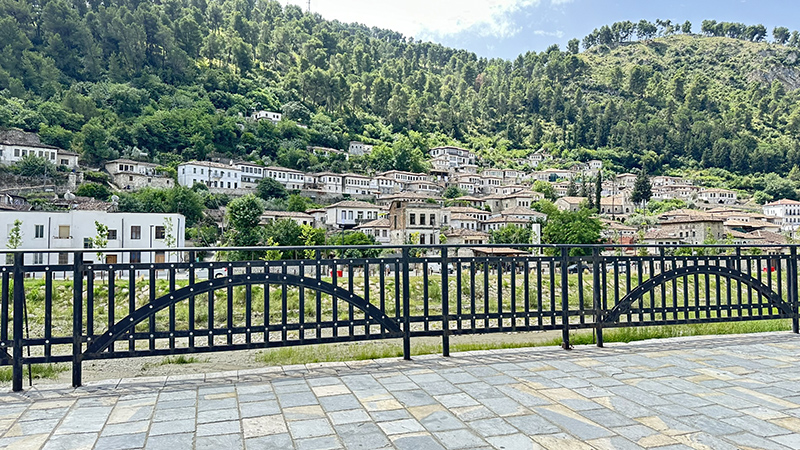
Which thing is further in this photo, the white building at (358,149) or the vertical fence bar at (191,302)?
the white building at (358,149)

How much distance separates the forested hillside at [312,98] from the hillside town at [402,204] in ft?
23.8

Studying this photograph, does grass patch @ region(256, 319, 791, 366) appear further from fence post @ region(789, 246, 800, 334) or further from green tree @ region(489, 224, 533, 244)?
green tree @ region(489, 224, 533, 244)

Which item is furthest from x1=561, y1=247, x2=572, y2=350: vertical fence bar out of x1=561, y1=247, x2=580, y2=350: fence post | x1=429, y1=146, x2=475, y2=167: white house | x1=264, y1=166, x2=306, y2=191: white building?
x1=429, y1=146, x2=475, y2=167: white house

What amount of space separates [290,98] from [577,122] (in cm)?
8264

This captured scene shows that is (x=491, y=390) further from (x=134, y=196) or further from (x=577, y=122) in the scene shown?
(x=577, y=122)

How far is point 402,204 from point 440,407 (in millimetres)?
53933

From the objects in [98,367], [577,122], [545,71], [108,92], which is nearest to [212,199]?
[108,92]

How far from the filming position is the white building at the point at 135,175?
69.4m

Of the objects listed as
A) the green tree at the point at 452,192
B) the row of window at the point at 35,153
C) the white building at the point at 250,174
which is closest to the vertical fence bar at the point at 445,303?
the row of window at the point at 35,153

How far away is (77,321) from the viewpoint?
175 inches

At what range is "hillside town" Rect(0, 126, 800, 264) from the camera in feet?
129

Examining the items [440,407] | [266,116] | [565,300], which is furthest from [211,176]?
[440,407]

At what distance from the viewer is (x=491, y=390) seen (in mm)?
4117

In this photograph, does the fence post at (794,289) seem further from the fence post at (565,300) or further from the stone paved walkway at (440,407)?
the fence post at (565,300)
